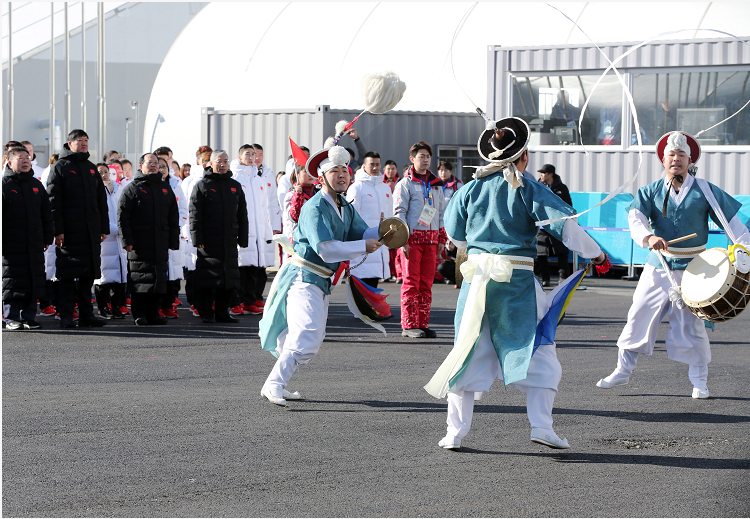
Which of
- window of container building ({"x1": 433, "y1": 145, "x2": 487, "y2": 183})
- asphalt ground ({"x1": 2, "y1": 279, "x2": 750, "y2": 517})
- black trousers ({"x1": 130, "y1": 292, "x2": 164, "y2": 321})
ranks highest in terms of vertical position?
window of container building ({"x1": 433, "y1": 145, "x2": 487, "y2": 183})

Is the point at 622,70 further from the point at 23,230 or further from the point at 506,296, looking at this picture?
the point at 506,296

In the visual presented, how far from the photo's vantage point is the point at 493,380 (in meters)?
5.47

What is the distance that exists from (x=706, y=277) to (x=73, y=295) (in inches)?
265

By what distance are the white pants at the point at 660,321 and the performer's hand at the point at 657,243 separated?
1.35 feet

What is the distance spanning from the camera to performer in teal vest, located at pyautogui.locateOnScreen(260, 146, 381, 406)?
6.34 metres

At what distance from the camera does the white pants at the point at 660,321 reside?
6.94 meters

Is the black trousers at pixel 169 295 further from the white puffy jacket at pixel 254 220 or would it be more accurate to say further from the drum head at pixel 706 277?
the drum head at pixel 706 277

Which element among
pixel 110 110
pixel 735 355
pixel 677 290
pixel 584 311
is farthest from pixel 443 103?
pixel 110 110

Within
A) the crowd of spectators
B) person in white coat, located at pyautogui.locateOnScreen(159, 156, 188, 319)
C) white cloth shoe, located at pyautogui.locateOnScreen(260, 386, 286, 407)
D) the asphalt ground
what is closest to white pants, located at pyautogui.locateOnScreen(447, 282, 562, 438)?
the asphalt ground

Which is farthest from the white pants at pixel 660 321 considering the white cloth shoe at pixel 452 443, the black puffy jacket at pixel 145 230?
the black puffy jacket at pixel 145 230

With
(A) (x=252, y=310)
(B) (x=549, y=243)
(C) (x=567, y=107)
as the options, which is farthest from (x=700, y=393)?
(C) (x=567, y=107)

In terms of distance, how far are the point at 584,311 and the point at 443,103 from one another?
39.5 ft

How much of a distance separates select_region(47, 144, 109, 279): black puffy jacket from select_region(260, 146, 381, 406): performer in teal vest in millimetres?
4037

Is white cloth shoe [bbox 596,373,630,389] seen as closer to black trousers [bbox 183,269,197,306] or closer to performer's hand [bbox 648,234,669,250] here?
performer's hand [bbox 648,234,669,250]
